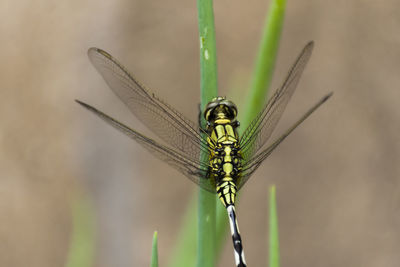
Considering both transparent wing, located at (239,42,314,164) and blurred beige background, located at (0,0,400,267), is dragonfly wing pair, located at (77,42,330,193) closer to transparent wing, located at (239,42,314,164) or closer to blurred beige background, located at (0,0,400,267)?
transparent wing, located at (239,42,314,164)

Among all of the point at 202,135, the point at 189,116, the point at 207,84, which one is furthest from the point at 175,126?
the point at 189,116

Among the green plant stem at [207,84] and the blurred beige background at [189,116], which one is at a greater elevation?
the blurred beige background at [189,116]

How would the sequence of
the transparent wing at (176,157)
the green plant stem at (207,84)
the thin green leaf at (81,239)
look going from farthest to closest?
1. the thin green leaf at (81,239)
2. the transparent wing at (176,157)
3. the green plant stem at (207,84)

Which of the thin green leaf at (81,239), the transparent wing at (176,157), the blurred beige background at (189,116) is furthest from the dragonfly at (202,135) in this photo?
the blurred beige background at (189,116)

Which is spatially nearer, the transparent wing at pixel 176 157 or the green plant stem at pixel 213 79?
the green plant stem at pixel 213 79

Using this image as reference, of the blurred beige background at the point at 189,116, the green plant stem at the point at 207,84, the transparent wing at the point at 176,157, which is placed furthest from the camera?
the blurred beige background at the point at 189,116

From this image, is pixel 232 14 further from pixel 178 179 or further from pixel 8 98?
pixel 8 98

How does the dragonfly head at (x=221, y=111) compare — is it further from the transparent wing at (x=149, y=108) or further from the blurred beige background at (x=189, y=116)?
the blurred beige background at (x=189, y=116)
